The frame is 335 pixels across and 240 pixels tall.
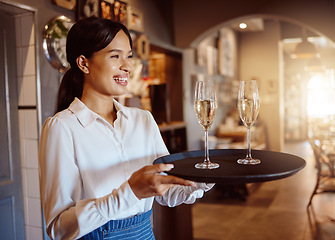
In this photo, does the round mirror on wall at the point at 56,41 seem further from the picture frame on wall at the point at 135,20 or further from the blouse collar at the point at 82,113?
the blouse collar at the point at 82,113

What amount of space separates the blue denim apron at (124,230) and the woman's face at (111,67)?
455mm

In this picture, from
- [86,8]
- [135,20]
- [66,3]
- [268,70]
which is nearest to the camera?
[66,3]

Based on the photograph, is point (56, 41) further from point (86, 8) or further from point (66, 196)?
point (66, 196)

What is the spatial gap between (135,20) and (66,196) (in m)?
2.78

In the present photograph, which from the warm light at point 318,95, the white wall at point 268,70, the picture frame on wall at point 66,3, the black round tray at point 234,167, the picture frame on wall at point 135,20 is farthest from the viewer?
the warm light at point 318,95

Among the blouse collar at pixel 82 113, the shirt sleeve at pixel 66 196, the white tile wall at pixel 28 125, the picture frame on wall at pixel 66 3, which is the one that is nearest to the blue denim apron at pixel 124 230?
the shirt sleeve at pixel 66 196

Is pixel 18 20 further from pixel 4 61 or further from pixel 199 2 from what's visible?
pixel 199 2

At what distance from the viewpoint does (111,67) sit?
1.18 meters

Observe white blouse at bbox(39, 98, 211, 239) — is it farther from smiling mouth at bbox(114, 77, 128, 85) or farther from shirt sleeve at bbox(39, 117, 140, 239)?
smiling mouth at bbox(114, 77, 128, 85)

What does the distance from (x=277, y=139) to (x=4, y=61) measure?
7.06 metres

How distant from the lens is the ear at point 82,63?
123 cm

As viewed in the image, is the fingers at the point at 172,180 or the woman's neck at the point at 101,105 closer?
the fingers at the point at 172,180

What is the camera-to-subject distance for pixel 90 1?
2816 millimetres

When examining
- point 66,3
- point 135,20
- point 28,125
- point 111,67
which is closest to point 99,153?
point 111,67
